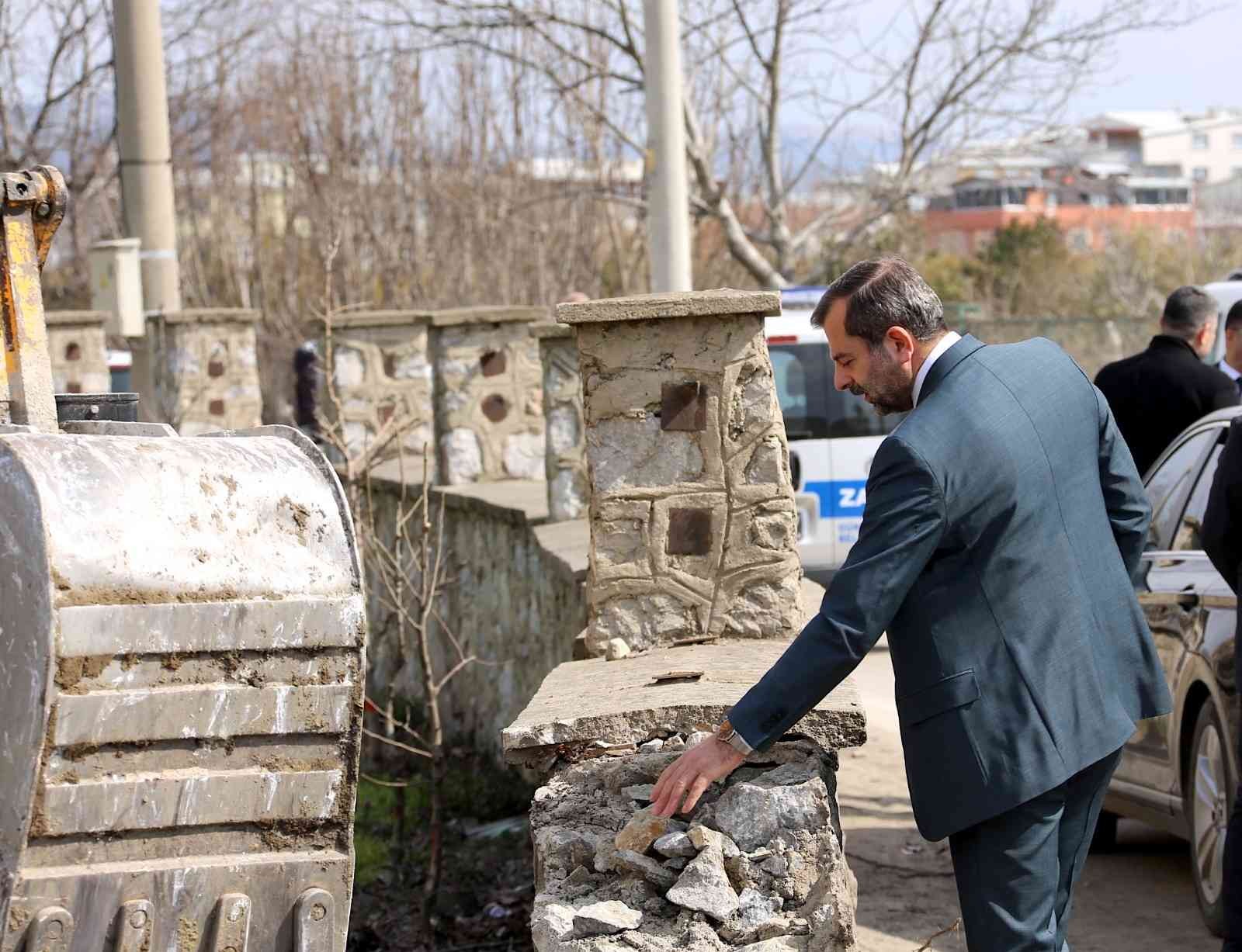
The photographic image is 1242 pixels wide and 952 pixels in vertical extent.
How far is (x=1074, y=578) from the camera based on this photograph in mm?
3316

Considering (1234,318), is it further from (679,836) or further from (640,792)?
(679,836)

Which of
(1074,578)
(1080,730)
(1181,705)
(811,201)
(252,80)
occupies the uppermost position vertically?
(252,80)

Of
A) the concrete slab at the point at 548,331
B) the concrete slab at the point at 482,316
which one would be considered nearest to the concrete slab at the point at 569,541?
the concrete slab at the point at 548,331

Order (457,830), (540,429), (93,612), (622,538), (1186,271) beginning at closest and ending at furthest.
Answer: (93,612), (622,538), (457,830), (540,429), (1186,271)

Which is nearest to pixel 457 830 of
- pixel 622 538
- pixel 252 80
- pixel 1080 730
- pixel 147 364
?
pixel 622 538

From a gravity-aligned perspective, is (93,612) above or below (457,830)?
above

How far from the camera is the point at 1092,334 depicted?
21.2 meters

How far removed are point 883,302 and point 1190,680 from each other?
8.89 feet

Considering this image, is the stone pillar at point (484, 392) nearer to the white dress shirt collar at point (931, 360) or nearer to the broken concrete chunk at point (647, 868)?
the broken concrete chunk at point (647, 868)

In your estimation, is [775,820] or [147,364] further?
[147,364]

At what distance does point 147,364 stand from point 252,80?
1300 cm

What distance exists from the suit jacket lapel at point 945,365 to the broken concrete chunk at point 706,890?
1.03 meters

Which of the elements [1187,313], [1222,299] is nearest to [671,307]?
[1187,313]

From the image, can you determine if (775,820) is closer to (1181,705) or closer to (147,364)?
(1181,705)
